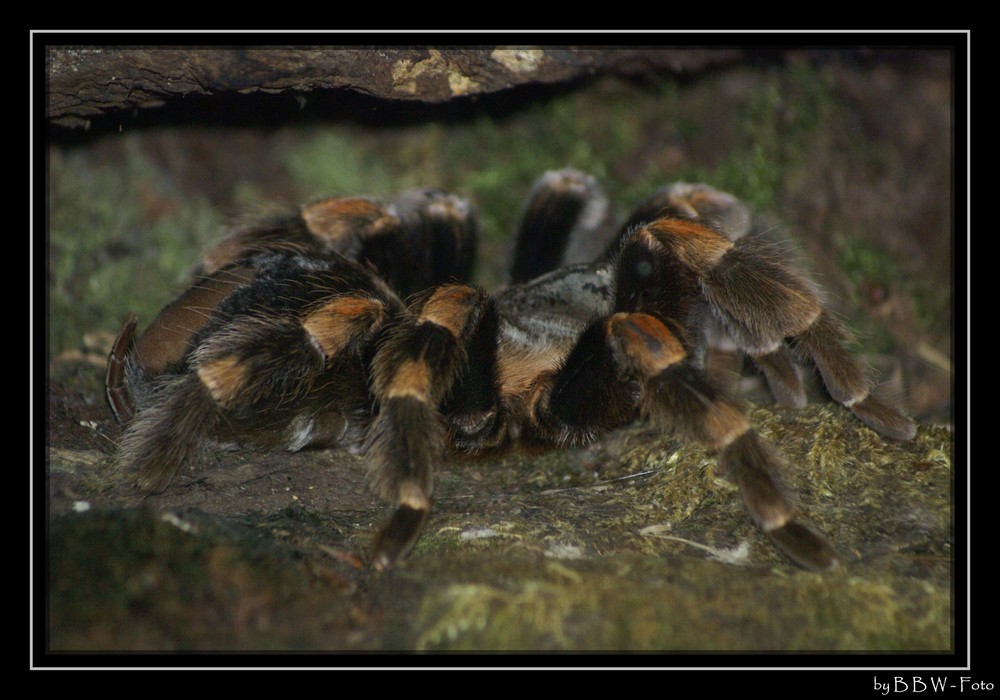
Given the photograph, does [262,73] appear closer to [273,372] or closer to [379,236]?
[379,236]

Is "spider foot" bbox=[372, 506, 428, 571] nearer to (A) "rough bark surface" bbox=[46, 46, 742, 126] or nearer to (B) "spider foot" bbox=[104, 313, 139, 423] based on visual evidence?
(B) "spider foot" bbox=[104, 313, 139, 423]

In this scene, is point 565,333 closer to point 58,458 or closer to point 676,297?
point 676,297

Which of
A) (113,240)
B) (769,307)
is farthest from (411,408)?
(113,240)

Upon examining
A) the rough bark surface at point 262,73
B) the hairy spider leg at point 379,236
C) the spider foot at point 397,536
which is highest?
the rough bark surface at point 262,73

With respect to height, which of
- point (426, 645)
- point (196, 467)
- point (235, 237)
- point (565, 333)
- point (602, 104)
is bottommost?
point (426, 645)

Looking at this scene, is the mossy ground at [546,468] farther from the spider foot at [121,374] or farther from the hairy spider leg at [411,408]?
the spider foot at [121,374]

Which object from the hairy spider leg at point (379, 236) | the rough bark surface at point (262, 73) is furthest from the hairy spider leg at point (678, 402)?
the rough bark surface at point (262, 73)
